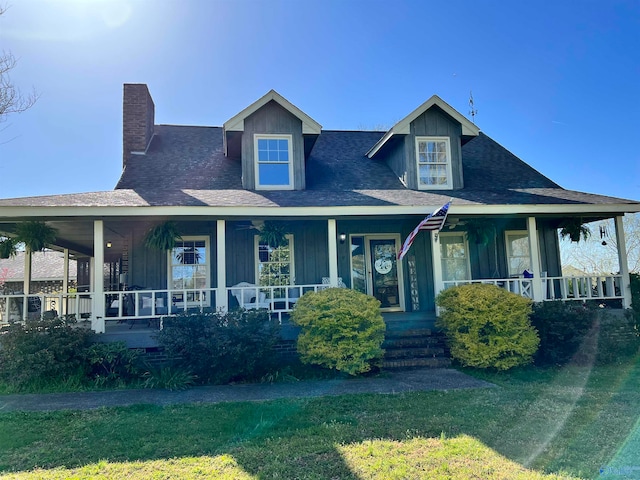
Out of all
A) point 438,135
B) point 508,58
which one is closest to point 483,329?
point 438,135

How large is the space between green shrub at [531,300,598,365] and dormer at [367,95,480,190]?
13.2 ft

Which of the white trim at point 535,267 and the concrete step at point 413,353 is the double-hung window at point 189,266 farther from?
the white trim at point 535,267

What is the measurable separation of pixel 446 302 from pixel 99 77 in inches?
412

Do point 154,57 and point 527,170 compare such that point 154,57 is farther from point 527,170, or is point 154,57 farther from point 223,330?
point 527,170

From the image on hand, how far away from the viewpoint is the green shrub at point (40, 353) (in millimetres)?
7086

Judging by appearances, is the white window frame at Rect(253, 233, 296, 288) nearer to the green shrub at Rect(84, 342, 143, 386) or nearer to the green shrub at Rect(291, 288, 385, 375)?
the green shrub at Rect(291, 288, 385, 375)

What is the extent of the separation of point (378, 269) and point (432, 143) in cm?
365

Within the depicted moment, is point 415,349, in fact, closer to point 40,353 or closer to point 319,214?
point 319,214

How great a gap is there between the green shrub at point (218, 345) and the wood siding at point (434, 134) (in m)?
5.94

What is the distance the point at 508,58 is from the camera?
1320cm

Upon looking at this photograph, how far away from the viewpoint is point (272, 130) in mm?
11125

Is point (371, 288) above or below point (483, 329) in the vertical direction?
above

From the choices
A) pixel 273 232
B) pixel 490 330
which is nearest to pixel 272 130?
pixel 273 232

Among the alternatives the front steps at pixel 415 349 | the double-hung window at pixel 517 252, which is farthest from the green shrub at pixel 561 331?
the double-hung window at pixel 517 252
